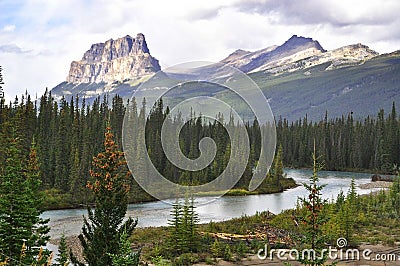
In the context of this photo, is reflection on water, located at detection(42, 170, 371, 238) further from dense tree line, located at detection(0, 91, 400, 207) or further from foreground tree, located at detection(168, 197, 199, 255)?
foreground tree, located at detection(168, 197, 199, 255)

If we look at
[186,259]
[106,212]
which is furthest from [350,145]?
[106,212]

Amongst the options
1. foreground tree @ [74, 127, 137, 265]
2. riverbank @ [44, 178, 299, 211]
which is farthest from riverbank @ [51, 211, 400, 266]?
riverbank @ [44, 178, 299, 211]

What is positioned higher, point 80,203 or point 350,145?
point 350,145

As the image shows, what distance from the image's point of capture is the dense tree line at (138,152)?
149 ft

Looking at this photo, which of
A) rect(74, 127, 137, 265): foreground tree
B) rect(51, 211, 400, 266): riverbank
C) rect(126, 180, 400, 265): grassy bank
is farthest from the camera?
rect(126, 180, 400, 265): grassy bank

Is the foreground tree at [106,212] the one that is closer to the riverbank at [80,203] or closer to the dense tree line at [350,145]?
the riverbank at [80,203]

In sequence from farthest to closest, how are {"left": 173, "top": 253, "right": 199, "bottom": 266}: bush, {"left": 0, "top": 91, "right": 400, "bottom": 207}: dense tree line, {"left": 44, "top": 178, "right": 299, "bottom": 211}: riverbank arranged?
1. {"left": 44, "top": 178, "right": 299, "bottom": 211}: riverbank
2. {"left": 0, "top": 91, "right": 400, "bottom": 207}: dense tree line
3. {"left": 173, "top": 253, "right": 199, "bottom": 266}: bush

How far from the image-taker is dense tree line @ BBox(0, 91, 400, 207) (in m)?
45.3

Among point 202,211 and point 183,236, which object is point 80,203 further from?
point 183,236

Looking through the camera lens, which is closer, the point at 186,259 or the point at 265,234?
the point at 186,259

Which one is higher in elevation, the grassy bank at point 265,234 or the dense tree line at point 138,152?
the dense tree line at point 138,152

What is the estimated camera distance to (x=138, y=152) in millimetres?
52438

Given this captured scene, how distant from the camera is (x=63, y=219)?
41094mm

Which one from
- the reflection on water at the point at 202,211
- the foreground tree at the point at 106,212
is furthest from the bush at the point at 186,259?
the reflection on water at the point at 202,211
